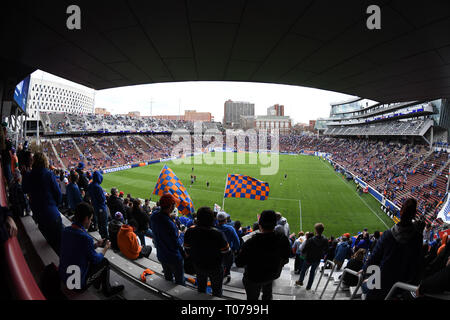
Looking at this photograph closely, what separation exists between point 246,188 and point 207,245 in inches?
339

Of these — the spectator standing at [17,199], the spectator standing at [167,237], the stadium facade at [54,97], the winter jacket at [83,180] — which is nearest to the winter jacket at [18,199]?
the spectator standing at [17,199]

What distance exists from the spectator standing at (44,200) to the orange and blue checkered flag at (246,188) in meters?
Answer: 8.19

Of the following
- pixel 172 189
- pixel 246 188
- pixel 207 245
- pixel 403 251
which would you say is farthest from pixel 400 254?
pixel 246 188

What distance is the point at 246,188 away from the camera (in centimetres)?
1118

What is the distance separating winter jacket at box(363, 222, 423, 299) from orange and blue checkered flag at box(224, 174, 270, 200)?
8.28 m

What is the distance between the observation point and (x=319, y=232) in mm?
4457

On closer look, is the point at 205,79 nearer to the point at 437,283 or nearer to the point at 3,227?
the point at 3,227

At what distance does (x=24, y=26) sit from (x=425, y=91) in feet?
24.3


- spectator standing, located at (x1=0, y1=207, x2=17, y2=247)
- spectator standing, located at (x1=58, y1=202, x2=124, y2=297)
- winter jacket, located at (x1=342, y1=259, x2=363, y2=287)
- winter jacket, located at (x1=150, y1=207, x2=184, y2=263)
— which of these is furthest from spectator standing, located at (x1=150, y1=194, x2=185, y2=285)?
winter jacket, located at (x1=342, y1=259, x2=363, y2=287)

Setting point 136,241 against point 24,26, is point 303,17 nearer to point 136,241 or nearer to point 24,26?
point 24,26

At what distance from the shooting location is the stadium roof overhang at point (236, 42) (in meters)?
2.31

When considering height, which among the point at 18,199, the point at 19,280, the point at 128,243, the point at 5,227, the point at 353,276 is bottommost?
the point at 353,276
